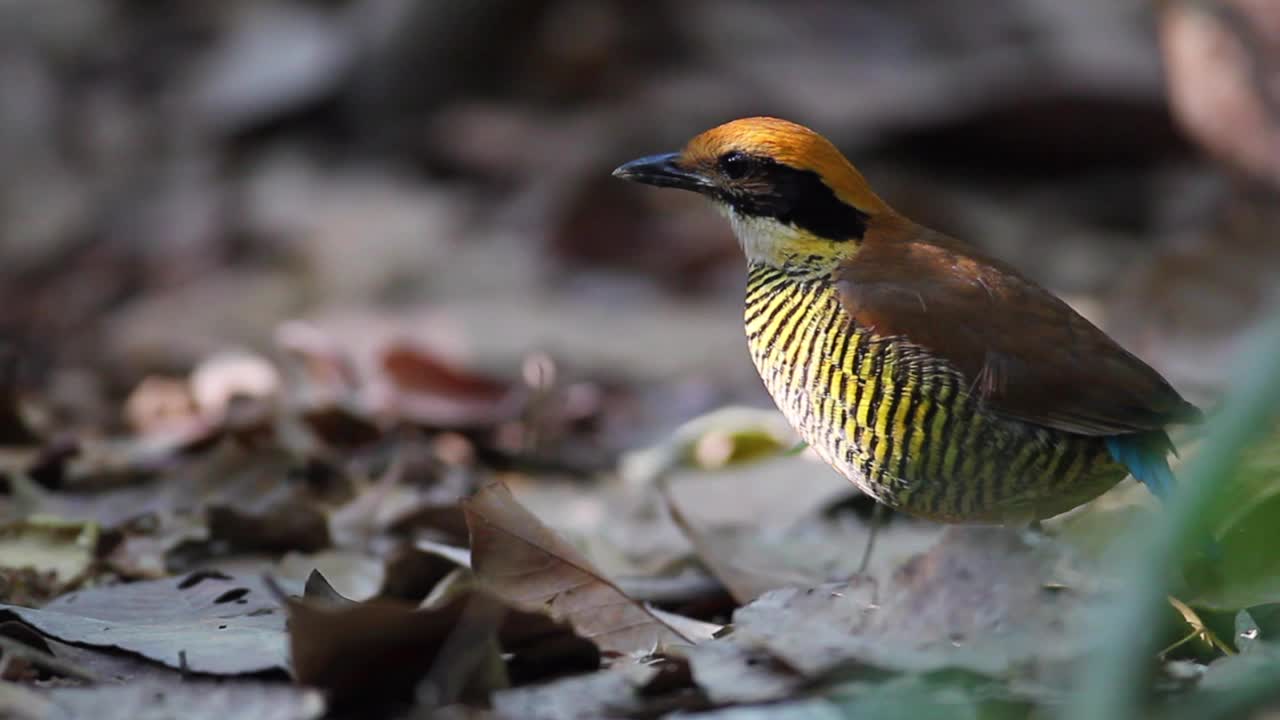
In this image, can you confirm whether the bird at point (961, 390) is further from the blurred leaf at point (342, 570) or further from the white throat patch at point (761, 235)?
the blurred leaf at point (342, 570)

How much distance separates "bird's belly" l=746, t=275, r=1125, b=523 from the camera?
3.57 metres

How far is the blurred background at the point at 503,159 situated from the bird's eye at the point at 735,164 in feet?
11.8

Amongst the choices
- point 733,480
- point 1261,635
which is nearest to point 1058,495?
point 1261,635

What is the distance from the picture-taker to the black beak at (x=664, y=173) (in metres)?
4.23

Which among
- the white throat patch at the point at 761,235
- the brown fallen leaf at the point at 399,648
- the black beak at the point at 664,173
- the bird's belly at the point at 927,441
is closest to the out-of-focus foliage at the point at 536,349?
the brown fallen leaf at the point at 399,648

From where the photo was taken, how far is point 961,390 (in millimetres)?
3564

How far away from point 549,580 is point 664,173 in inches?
50.3

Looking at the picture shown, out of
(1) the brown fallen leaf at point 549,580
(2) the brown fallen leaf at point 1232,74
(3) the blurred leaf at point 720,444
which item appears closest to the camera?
(1) the brown fallen leaf at point 549,580

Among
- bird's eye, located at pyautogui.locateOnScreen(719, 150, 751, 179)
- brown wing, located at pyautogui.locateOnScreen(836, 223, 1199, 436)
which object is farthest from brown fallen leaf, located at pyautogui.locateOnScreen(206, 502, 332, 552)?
brown wing, located at pyautogui.locateOnScreen(836, 223, 1199, 436)

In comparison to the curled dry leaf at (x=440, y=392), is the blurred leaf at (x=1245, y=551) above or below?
above

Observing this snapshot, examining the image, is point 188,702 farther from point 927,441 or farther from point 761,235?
point 761,235

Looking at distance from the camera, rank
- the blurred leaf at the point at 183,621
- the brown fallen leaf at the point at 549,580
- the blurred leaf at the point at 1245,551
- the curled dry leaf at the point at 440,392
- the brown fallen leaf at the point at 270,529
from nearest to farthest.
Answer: the blurred leaf at the point at 183,621
the blurred leaf at the point at 1245,551
the brown fallen leaf at the point at 549,580
the brown fallen leaf at the point at 270,529
the curled dry leaf at the point at 440,392

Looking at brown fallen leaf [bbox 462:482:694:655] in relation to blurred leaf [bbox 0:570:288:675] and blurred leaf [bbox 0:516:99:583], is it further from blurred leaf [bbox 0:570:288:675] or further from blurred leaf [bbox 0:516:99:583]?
blurred leaf [bbox 0:516:99:583]

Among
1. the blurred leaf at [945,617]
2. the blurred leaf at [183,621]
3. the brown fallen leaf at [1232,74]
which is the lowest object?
the blurred leaf at [183,621]
